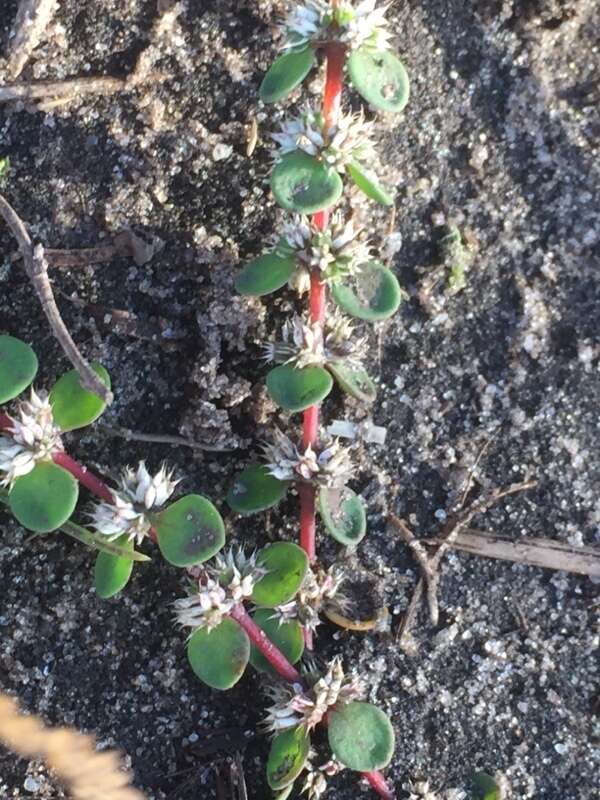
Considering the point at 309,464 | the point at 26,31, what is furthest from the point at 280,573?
the point at 26,31

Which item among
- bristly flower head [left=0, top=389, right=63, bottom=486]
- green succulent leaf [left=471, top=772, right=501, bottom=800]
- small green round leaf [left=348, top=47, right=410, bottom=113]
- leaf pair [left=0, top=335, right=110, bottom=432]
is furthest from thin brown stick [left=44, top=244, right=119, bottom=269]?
green succulent leaf [left=471, top=772, right=501, bottom=800]

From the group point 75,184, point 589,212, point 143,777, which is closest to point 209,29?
point 75,184

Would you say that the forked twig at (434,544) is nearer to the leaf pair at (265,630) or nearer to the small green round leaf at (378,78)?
the leaf pair at (265,630)

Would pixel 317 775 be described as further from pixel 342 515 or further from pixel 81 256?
pixel 81 256

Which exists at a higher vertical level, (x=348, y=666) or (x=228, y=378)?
(x=228, y=378)

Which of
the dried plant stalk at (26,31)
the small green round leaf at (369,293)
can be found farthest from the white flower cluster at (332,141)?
the dried plant stalk at (26,31)

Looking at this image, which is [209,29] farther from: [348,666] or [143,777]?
[143,777]

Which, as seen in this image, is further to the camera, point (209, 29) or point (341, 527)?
point (209, 29)
